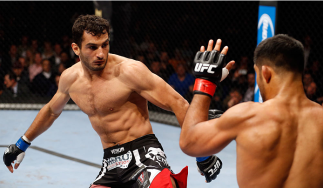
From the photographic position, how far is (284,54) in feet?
4.16

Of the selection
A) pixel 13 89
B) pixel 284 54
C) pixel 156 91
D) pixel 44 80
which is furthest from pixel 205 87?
pixel 13 89

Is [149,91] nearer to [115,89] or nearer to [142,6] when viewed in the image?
[115,89]

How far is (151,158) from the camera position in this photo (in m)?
2.04

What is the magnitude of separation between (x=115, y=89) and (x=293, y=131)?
115cm

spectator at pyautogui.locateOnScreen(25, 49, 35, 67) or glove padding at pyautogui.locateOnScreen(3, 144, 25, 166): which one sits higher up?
spectator at pyautogui.locateOnScreen(25, 49, 35, 67)

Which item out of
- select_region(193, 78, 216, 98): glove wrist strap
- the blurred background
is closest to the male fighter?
select_region(193, 78, 216, 98): glove wrist strap

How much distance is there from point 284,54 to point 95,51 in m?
1.15

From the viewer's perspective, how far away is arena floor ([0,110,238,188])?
3.21 meters

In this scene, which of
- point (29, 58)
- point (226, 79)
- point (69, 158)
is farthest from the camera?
point (29, 58)

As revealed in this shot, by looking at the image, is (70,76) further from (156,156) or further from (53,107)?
(156,156)

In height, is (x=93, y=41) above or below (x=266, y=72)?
above

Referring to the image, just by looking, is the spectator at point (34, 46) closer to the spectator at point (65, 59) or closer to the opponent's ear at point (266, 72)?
the spectator at point (65, 59)

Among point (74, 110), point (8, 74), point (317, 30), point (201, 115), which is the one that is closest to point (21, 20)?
point (8, 74)

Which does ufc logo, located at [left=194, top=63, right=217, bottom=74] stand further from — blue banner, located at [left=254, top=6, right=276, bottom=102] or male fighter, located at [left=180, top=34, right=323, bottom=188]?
blue banner, located at [left=254, top=6, right=276, bottom=102]
